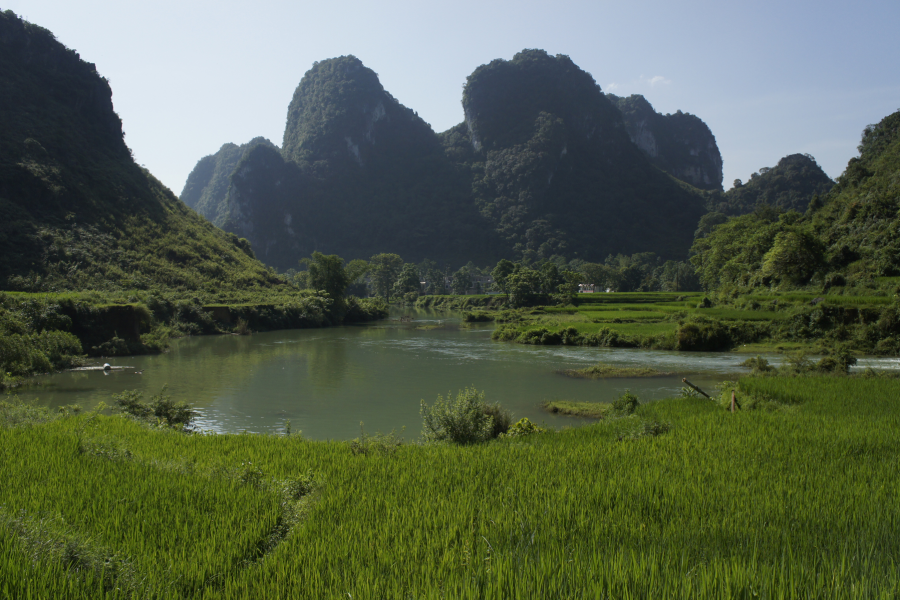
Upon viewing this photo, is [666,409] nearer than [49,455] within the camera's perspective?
No

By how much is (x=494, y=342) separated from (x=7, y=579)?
3613 centimetres

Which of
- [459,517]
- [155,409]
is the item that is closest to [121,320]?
[155,409]

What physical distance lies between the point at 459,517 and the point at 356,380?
19915 millimetres

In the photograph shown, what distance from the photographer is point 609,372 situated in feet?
77.2

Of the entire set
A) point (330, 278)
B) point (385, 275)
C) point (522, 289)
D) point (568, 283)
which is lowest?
point (522, 289)

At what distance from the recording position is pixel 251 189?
193m

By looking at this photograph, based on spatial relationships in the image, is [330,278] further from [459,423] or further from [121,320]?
[459,423]

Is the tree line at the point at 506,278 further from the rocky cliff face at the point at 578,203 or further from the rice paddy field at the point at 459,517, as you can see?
the rice paddy field at the point at 459,517

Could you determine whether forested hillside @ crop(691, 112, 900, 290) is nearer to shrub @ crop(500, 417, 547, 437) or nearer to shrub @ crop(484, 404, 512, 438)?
shrub @ crop(484, 404, 512, 438)

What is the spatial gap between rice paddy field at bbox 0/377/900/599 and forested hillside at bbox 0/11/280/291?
4481cm

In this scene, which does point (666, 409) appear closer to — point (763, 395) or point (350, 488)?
point (763, 395)

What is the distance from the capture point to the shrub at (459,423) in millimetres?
10180

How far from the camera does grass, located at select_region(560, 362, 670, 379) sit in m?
23.0

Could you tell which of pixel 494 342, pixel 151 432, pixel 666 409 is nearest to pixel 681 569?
pixel 666 409
